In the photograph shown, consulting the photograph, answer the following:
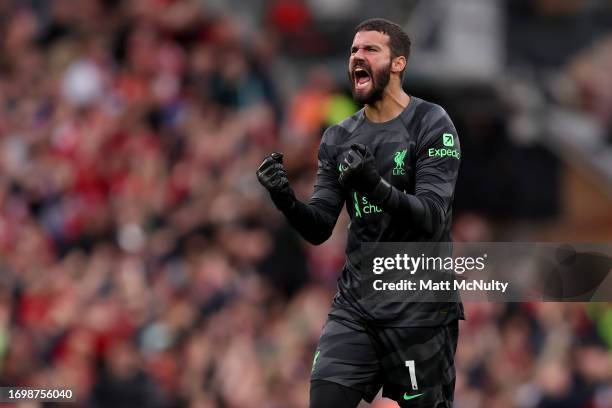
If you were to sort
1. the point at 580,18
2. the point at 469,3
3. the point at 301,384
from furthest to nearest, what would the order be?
the point at 580,18, the point at 469,3, the point at 301,384

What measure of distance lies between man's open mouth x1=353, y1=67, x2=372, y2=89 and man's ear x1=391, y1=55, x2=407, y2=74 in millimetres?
146

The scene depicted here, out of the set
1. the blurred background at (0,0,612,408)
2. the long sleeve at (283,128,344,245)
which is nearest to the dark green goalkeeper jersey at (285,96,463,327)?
the long sleeve at (283,128,344,245)

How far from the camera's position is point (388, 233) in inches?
277

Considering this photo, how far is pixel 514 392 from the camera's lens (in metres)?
12.9

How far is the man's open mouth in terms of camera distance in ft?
23.0

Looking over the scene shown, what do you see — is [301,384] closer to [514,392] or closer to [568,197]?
[514,392]

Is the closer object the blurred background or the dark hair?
the dark hair

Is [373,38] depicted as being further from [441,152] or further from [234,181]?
[234,181]

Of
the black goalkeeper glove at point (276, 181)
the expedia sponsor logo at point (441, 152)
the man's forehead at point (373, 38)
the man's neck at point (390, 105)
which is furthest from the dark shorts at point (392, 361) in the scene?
the man's forehead at point (373, 38)

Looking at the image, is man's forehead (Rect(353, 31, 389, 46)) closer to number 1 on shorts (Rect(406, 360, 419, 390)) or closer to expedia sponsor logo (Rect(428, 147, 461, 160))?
expedia sponsor logo (Rect(428, 147, 461, 160))

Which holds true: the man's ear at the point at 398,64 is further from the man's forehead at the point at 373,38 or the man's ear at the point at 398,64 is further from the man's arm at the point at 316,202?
the man's arm at the point at 316,202

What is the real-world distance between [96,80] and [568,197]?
6328 mm

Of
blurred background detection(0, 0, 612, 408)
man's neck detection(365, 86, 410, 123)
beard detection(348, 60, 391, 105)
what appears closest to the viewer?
beard detection(348, 60, 391, 105)

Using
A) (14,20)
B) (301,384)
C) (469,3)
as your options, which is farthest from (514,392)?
(14,20)
